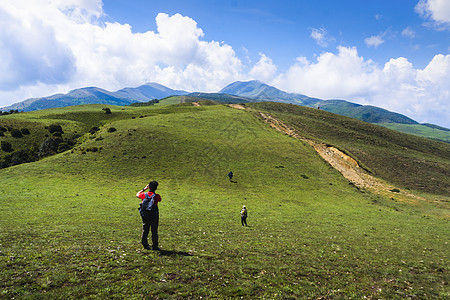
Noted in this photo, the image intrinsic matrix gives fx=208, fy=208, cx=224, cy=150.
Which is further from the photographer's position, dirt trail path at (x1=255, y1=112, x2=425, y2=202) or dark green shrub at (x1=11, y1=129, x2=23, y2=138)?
dark green shrub at (x1=11, y1=129, x2=23, y2=138)

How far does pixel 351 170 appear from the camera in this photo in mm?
69812

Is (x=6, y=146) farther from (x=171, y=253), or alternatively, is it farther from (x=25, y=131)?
(x=171, y=253)

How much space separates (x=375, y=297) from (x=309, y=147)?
78.4m

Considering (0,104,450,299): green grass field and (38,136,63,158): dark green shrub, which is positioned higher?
(38,136,63,158): dark green shrub

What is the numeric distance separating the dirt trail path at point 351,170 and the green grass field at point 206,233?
5.13 meters

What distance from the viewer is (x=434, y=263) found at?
16.1 meters

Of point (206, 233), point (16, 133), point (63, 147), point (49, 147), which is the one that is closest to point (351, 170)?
point (206, 233)

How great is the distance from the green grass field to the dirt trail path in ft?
16.8

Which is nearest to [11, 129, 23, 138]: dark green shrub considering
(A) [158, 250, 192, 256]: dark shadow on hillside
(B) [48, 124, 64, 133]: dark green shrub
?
(B) [48, 124, 64, 133]: dark green shrub

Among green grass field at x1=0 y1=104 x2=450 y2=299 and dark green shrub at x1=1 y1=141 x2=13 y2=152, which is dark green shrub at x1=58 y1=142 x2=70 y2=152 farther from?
dark green shrub at x1=1 y1=141 x2=13 y2=152

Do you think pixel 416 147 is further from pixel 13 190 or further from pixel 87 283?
pixel 13 190

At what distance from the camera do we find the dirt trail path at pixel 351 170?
191 feet

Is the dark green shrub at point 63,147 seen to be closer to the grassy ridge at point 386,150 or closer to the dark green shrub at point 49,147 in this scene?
the dark green shrub at point 49,147

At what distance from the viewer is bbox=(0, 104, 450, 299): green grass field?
34.2 feet
